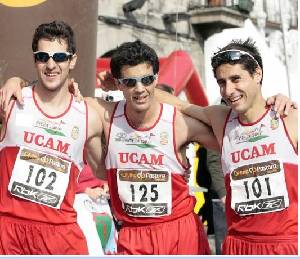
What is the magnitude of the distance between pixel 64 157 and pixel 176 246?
0.98m

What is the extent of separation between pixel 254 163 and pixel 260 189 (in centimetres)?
17

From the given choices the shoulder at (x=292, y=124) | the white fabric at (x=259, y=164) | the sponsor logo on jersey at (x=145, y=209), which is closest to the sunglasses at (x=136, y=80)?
the white fabric at (x=259, y=164)

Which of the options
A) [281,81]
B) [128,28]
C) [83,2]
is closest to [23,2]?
[83,2]

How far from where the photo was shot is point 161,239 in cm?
519

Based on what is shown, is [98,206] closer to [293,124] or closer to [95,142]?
[95,142]

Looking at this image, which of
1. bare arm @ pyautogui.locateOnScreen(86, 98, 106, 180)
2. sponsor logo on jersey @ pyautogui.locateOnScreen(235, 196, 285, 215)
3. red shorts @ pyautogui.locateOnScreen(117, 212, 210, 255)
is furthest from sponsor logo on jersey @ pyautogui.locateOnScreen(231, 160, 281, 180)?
bare arm @ pyautogui.locateOnScreen(86, 98, 106, 180)

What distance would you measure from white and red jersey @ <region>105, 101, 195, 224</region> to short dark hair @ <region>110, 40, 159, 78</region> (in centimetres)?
31

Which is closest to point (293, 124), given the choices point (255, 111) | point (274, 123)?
point (274, 123)

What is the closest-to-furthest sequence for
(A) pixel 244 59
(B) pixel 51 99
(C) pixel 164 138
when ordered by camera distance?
(A) pixel 244 59 < (B) pixel 51 99 < (C) pixel 164 138

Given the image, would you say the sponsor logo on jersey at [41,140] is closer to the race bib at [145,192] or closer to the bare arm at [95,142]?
the bare arm at [95,142]

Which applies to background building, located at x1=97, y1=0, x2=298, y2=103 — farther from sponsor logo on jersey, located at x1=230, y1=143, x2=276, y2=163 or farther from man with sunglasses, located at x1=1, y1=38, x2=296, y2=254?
sponsor logo on jersey, located at x1=230, y1=143, x2=276, y2=163

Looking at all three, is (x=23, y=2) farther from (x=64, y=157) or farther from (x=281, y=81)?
(x=281, y=81)

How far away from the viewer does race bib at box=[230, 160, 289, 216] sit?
15.9ft

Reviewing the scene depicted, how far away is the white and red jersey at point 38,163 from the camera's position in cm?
493
